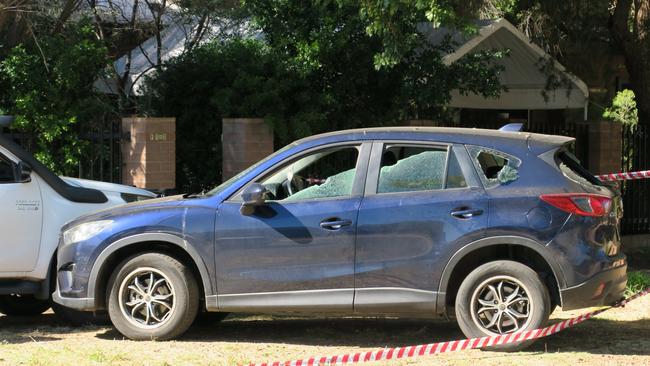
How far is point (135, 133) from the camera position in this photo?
38.3 ft

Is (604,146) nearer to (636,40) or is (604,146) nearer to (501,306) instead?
(636,40)

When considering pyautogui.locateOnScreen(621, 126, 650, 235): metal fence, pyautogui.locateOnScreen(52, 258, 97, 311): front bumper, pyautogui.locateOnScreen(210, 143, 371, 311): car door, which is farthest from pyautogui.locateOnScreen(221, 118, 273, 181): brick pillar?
pyautogui.locateOnScreen(621, 126, 650, 235): metal fence

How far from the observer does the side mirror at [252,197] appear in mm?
6953

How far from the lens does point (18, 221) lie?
789 centimetres

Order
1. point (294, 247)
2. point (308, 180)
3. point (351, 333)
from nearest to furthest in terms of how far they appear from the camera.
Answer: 1. point (294, 247)
2. point (308, 180)
3. point (351, 333)

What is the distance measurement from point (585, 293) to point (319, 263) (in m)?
1.94

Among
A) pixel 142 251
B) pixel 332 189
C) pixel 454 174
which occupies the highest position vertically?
pixel 454 174

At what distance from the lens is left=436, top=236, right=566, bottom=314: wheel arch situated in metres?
6.64

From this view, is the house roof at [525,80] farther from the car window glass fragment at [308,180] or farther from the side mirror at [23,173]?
the side mirror at [23,173]

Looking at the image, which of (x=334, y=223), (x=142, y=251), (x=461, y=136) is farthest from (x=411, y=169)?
(x=142, y=251)

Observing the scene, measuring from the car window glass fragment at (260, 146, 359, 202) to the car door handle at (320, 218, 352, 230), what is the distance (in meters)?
0.24

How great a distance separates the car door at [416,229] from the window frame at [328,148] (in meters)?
0.09

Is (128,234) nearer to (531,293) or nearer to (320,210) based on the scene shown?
(320,210)

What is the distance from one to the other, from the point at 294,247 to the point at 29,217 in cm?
251
